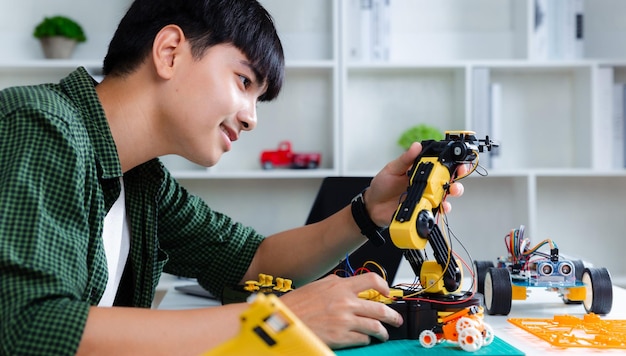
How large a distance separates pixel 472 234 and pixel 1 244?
7.64ft

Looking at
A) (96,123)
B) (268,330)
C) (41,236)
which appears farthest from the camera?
(96,123)

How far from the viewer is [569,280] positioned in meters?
1.32

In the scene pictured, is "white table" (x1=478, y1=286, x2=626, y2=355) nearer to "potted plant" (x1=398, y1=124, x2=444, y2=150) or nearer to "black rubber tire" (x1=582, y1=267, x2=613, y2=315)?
"black rubber tire" (x1=582, y1=267, x2=613, y2=315)

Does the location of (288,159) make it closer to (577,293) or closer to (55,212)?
(577,293)

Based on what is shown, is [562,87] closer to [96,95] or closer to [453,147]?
[453,147]

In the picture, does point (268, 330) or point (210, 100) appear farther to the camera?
point (210, 100)

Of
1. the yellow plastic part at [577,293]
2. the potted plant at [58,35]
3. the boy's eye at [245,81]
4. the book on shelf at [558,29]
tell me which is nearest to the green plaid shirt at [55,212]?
the boy's eye at [245,81]

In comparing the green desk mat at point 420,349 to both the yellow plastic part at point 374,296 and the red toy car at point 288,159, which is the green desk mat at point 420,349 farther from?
the red toy car at point 288,159

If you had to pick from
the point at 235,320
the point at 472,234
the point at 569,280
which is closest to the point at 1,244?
the point at 235,320

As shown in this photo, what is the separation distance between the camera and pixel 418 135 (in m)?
2.72

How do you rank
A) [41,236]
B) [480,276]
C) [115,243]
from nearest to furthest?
1. [41,236]
2. [115,243]
3. [480,276]

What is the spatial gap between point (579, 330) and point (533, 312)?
18 centimetres

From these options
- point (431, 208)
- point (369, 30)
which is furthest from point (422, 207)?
point (369, 30)

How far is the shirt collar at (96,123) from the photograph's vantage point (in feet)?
3.67
